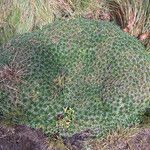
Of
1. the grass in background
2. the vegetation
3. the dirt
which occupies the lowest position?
the dirt

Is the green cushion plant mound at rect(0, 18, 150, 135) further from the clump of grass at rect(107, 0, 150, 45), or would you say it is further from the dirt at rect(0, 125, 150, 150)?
the clump of grass at rect(107, 0, 150, 45)

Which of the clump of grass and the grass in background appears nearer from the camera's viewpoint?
the grass in background

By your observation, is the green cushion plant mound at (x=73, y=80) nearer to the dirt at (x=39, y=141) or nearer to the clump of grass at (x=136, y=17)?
the dirt at (x=39, y=141)

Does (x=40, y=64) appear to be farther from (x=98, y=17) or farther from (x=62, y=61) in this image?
(x=98, y=17)

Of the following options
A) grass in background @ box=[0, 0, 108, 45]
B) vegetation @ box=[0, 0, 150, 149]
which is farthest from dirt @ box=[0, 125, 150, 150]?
grass in background @ box=[0, 0, 108, 45]

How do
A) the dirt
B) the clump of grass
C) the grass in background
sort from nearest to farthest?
1. the dirt
2. the grass in background
3. the clump of grass

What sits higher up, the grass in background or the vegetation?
the grass in background

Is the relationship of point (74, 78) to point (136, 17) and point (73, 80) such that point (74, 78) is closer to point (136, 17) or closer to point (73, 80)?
point (73, 80)

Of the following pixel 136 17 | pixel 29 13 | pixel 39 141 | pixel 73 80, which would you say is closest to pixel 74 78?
pixel 73 80

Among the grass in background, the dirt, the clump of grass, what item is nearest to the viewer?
the dirt
